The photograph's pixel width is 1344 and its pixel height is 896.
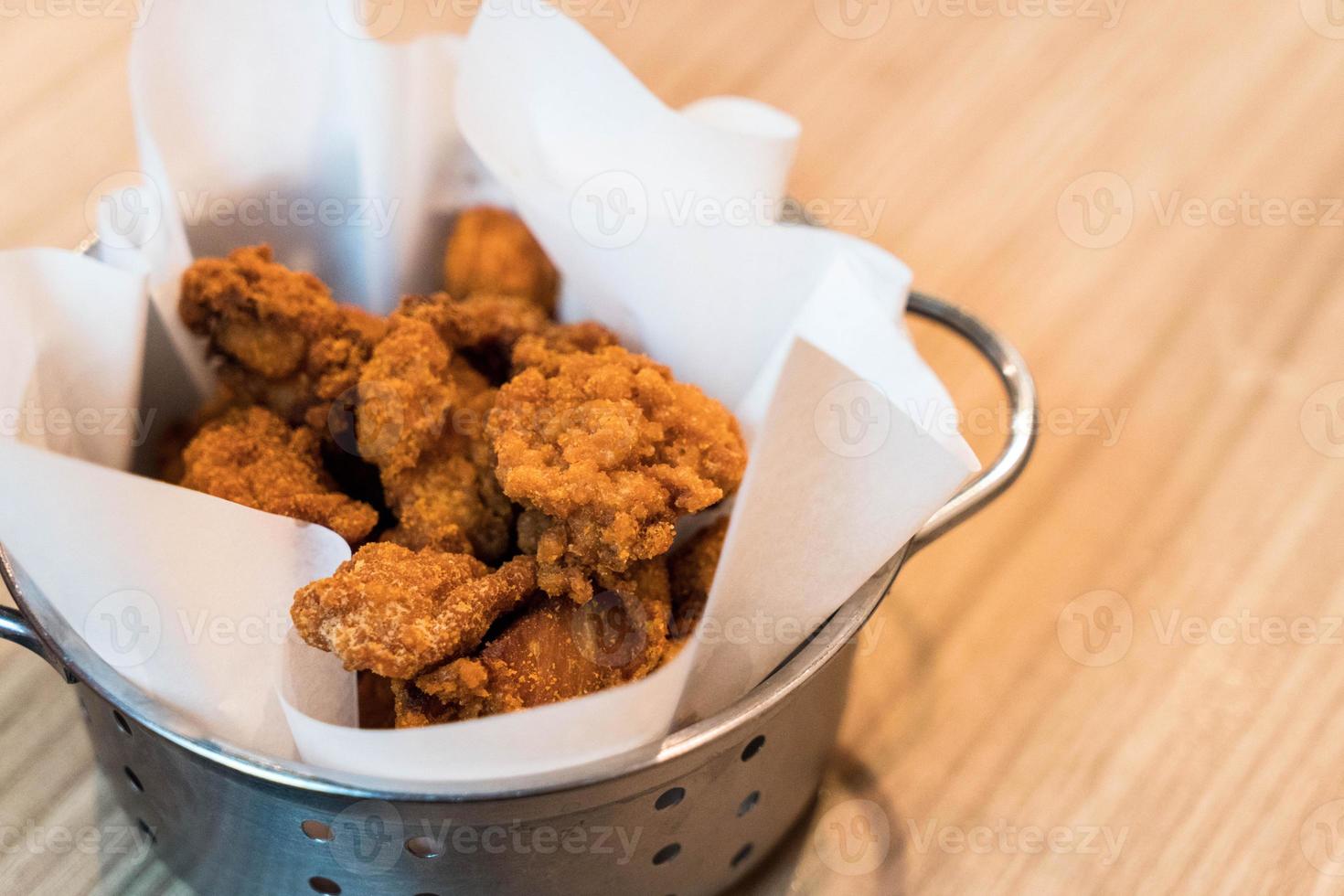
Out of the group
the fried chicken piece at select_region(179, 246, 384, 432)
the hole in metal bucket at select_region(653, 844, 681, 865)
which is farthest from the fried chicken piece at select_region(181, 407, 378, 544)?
the hole in metal bucket at select_region(653, 844, 681, 865)

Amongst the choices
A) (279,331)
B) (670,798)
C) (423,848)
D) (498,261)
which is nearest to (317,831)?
(423,848)

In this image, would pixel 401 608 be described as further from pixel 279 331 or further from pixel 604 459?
pixel 279 331

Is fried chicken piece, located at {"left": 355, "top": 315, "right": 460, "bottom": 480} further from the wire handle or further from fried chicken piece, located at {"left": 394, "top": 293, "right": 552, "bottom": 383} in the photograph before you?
the wire handle

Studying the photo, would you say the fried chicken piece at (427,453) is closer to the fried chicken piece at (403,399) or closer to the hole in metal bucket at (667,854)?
the fried chicken piece at (403,399)

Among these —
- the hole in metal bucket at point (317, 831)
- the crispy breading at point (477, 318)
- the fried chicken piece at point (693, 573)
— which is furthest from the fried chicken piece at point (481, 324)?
the hole in metal bucket at point (317, 831)

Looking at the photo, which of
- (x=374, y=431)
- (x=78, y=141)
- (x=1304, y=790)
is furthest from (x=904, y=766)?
(x=78, y=141)
